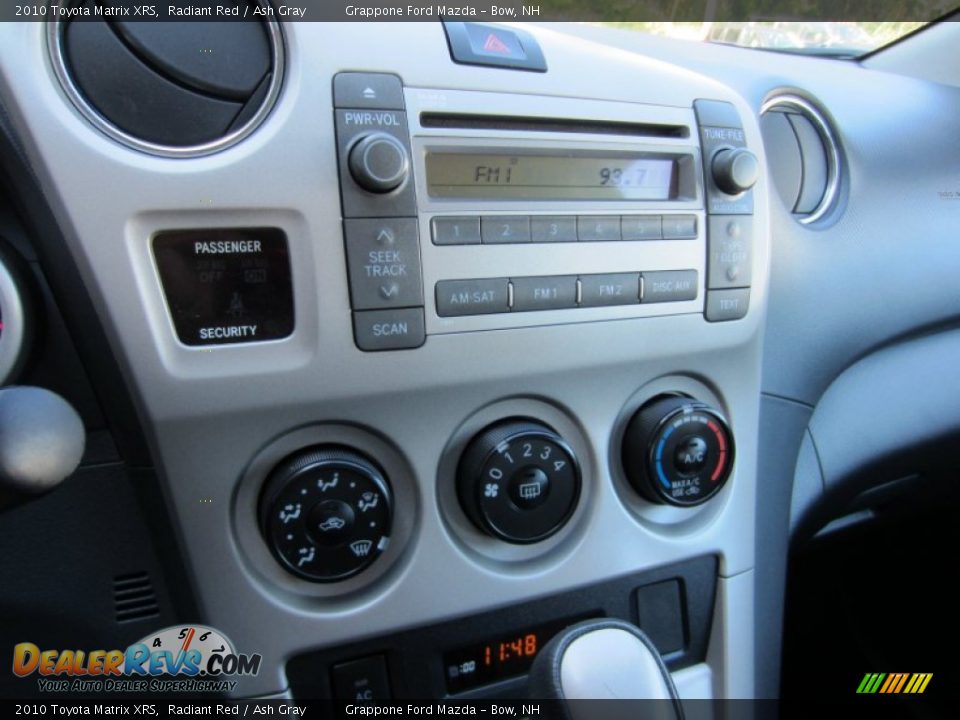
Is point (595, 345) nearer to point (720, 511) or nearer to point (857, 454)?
point (720, 511)

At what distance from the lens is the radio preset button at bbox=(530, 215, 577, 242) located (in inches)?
26.9

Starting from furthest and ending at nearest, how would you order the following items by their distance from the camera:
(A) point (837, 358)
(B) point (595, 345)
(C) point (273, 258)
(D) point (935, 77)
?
(D) point (935, 77)
(A) point (837, 358)
(B) point (595, 345)
(C) point (273, 258)

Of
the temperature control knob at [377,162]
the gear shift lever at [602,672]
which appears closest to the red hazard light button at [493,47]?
the temperature control knob at [377,162]

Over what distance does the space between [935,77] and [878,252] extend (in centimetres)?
47

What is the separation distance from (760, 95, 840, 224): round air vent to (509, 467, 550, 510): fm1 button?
56cm

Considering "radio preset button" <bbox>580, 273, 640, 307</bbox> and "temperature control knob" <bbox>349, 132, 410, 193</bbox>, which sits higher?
"temperature control knob" <bbox>349, 132, 410, 193</bbox>

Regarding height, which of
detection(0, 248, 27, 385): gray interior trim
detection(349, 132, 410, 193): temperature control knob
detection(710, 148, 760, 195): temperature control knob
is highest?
detection(349, 132, 410, 193): temperature control knob

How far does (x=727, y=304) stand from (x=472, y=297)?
12.8 inches

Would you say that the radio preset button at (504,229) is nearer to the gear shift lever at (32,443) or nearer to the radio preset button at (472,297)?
the radio preset button at (472,297)

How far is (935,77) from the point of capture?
1.22m

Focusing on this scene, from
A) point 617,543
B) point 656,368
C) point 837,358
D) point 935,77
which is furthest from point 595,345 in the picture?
point 935,77

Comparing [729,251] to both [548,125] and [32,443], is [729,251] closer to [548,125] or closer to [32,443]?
[548,125]

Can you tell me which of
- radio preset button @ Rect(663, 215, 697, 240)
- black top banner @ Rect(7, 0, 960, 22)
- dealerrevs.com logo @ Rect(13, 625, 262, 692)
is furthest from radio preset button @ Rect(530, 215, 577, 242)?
dealerrevs.com logo @ Rect(13, 625, 262, 692)

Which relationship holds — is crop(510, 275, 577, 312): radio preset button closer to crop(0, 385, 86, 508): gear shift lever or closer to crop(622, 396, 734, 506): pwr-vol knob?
crop(622, 396, 734, 506): pwr-vol knob
